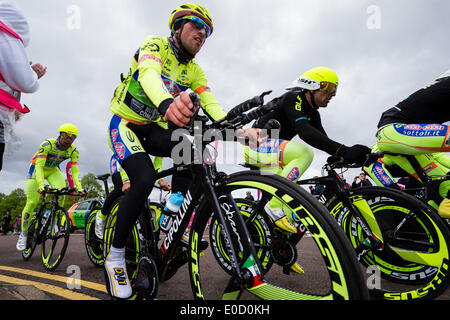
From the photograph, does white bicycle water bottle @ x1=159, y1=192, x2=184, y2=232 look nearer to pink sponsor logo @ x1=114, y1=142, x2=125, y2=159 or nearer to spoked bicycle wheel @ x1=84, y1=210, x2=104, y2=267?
pink sponsor logo @ x1=114, y1=142, x2=125, y2=159

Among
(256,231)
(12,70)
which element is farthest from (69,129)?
(256,231)

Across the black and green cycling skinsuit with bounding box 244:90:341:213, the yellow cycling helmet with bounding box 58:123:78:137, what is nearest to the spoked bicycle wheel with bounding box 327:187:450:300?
the black and green cycling skinsuit with bounding box 244:90:341:213

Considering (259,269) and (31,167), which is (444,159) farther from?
(31,167)

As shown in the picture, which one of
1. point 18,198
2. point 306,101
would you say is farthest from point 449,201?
point 18,198

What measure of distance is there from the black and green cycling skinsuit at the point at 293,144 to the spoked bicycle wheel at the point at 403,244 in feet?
1.93

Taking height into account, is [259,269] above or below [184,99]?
below

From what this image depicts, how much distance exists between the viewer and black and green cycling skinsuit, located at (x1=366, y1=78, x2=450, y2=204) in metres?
2.78

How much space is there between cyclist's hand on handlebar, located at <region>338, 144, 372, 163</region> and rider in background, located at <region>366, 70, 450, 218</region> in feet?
2.60

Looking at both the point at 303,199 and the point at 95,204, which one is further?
the point at 95,204

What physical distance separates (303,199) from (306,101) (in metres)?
2.39

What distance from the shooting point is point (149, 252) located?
214 cm

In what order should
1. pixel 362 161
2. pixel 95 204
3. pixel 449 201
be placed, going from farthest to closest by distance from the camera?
1. pixel 95 204
2. pixel 362 161
3. pixel 449 201

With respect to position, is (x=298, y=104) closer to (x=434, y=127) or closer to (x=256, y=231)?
(x=434, y=127)

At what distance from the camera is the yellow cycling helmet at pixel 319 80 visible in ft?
11.0
